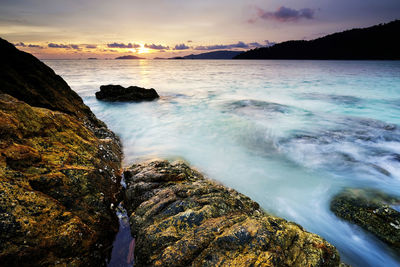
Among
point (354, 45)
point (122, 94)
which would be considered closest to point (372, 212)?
point (122, 94)

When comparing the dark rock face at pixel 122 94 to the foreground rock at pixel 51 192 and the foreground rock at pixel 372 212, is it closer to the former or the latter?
the foreground rock at pixel 51 192

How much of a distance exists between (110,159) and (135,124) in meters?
6.16

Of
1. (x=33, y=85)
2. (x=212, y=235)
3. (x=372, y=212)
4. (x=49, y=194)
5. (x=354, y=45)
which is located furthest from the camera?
(x=354, y=45)

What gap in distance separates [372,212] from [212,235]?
12.8 feet

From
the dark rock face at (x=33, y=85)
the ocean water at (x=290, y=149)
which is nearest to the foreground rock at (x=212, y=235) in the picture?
the ocean water at (x=290, y=149)

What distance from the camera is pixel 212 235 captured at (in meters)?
2.70

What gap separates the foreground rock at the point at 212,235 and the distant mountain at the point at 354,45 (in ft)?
516

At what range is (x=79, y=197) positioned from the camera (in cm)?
328

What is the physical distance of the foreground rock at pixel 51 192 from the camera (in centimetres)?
237

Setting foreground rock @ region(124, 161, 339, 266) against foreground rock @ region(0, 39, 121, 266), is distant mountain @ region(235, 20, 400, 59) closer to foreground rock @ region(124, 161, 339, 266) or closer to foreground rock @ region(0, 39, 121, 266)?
foreground rock @ region(124, 161, 339, 266)

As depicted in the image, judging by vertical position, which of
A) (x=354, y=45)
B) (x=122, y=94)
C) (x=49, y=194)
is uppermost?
(x=354, y=45)

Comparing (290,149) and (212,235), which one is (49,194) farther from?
(290,149)

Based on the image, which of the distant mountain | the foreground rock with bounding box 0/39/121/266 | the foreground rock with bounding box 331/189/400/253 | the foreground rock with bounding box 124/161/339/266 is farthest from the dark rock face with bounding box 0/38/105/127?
the distant mountain

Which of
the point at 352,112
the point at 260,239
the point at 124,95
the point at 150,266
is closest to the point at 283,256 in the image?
the point at 260,239
